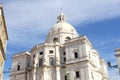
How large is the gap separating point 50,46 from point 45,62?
4682mm

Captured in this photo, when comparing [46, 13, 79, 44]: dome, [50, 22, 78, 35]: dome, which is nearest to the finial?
[46, 13, 79, 44]: dome

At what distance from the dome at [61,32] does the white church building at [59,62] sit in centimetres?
50

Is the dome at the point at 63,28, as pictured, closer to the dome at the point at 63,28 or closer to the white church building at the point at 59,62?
the dome at the point at 63,28

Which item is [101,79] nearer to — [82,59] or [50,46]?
[82,59]

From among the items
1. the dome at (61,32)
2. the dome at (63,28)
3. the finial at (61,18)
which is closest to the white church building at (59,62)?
the dome at (61,32)

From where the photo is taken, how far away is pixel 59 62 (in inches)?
2044

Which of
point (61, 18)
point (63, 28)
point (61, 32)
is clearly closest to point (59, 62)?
point (61, 32)

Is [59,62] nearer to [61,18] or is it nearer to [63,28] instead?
[63,28]

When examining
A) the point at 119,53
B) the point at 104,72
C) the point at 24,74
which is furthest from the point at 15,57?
the point at 119,53

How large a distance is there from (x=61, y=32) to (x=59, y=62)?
11.9 m

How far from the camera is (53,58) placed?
173 feet

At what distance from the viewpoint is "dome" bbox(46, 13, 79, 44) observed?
198ft

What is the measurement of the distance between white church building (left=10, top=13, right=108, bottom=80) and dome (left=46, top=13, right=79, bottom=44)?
50cm

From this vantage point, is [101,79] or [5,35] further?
[101,79]
